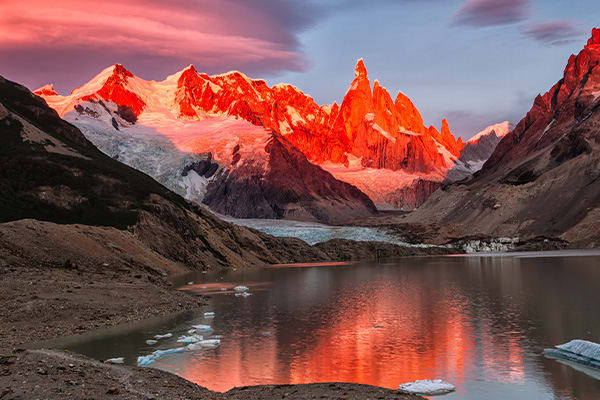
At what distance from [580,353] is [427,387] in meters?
9.31

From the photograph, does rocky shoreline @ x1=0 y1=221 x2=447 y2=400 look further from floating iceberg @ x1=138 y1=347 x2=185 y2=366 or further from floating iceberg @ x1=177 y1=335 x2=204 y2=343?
floating iceberg @ x1=177 y1=335 x2=204 y2=343

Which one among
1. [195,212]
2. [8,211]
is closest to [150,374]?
[8,211]

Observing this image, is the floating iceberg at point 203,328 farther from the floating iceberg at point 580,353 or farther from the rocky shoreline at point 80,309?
the floating iceberg at point 580,353

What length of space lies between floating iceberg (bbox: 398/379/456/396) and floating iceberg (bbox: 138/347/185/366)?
13018mm

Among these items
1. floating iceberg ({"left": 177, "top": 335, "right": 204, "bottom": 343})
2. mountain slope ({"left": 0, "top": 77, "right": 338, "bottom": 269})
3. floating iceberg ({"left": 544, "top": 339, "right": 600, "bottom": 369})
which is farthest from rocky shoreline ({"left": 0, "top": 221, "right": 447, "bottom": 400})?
floating iceberg ({"left": 544, "top": 339, "right": 600, "bottom": 369})

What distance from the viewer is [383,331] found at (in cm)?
3797

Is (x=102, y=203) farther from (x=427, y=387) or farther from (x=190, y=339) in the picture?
(x=427, y=387)

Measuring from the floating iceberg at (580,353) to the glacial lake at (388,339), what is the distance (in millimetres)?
825

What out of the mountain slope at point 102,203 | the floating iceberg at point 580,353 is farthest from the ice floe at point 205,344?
the mountain slope at point 102,203

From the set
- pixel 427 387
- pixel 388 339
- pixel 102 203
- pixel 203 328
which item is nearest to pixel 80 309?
pixel 203 328

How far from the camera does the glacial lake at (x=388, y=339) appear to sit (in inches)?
1002

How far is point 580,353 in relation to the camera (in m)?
27.3

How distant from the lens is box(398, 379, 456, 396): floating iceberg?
893 inches

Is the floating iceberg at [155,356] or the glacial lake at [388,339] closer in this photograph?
the glacial lake at [388,339]
